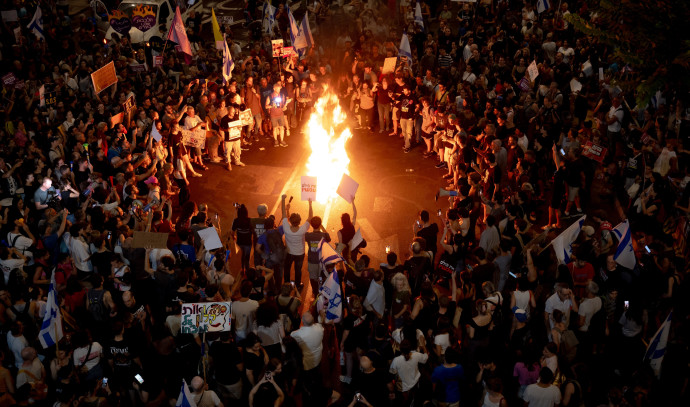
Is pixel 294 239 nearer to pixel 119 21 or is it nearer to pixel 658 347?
pixel 658 347

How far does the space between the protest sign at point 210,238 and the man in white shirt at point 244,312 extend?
1.80 meters

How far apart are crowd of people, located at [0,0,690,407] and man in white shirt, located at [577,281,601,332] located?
3 cm

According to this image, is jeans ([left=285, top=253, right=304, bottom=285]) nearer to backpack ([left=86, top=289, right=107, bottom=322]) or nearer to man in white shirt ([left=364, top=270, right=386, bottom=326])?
man in white shirt ([left=364, top=270, right=386, bottom=326])

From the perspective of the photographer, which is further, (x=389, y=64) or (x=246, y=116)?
(x=389, y=64)

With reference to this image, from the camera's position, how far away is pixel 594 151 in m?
13.4

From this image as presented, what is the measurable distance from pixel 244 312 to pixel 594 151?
8.44 m

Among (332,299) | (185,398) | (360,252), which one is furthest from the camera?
(360,252)

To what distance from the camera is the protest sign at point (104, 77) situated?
1616 centimetres

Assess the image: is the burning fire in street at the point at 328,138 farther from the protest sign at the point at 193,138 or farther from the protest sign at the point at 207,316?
the protest sign at the point at 207,316

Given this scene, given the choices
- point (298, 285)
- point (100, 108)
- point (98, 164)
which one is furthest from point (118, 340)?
point (100, 108)

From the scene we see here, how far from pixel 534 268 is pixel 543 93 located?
831cm

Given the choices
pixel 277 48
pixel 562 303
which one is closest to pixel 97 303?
pixel 562 303

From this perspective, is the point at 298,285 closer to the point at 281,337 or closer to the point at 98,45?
the point at 281,337

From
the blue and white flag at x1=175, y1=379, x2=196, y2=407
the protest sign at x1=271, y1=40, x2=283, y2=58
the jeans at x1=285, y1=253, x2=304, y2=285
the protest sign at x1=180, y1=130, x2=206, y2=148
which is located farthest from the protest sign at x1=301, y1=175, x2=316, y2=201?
the protest sign at x1=271, y1=40, x2=283, y2=58
